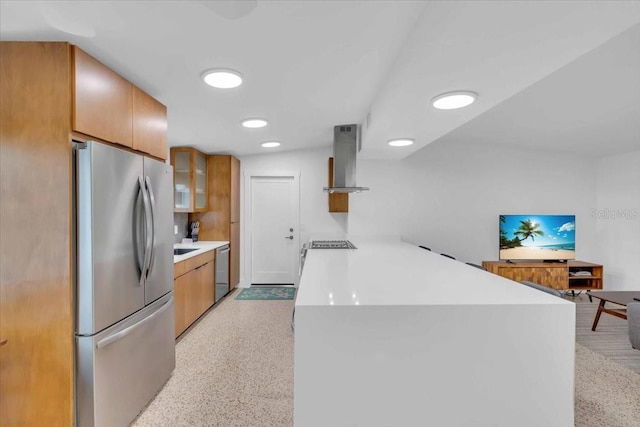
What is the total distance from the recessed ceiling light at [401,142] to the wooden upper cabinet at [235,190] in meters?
2.52

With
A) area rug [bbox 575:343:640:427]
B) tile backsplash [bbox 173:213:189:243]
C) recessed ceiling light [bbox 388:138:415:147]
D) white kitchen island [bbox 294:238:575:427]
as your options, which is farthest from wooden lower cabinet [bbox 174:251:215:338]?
area rug [bbox 575:343:640:427]

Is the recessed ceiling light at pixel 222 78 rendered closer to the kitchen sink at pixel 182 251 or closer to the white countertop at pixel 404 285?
the white countertop at pixel 404 285

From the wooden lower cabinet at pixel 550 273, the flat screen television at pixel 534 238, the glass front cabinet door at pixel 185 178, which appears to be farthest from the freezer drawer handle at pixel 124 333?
the flat screen television at pixel 534 238

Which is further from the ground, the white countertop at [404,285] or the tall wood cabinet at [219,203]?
the tall wood cabinet at [219,203]

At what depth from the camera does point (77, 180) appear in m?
1.50

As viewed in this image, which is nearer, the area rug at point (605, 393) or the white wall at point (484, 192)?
the area rug at point (605, 393)

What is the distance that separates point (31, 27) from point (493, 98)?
245 cm

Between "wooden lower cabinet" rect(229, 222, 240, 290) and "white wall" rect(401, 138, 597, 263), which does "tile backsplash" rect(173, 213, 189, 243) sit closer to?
"wooden lower cabinet" rect(229, 222, 240, 290)

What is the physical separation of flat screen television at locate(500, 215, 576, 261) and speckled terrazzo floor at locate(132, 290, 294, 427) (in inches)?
143

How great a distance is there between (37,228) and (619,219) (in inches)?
266

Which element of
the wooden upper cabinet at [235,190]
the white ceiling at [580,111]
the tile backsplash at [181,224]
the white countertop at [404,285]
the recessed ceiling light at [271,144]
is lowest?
the white countertop at [404,285]

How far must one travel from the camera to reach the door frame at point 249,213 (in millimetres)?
4980

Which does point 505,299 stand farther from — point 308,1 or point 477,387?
→ point 308,1

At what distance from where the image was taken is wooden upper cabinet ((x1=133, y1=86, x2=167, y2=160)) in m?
1.96
